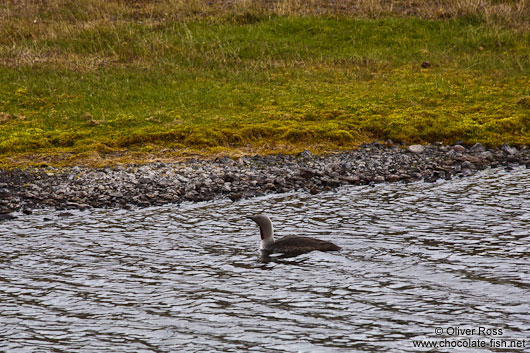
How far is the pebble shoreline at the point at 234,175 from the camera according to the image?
778 inches

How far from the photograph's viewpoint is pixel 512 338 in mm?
10297

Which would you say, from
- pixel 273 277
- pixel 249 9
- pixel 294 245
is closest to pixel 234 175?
pixel 294 245

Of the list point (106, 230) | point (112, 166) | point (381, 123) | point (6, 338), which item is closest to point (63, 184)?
point (112, 166)

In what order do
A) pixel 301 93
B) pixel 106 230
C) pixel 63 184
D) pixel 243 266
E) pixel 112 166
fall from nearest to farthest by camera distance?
1. pixel 243 266
2. pixel 106 230
3. pixel 63 184
4. pixel 112 166
5. pixel 301 93

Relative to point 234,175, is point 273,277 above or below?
below

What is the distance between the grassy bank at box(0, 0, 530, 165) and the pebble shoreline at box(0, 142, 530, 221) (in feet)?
3.91

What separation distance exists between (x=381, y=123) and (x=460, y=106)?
12.3ft

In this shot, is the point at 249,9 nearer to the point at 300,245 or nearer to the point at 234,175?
the point at 234,175

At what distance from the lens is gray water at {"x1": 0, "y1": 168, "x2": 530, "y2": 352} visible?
10.8 metres

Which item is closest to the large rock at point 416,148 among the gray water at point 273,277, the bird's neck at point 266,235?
the gray water at point 273,277

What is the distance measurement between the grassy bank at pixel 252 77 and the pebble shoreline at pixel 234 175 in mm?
1193

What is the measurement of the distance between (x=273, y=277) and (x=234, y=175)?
793cm

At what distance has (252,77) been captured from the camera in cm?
3083

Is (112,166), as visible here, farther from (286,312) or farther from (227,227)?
(286,312)
